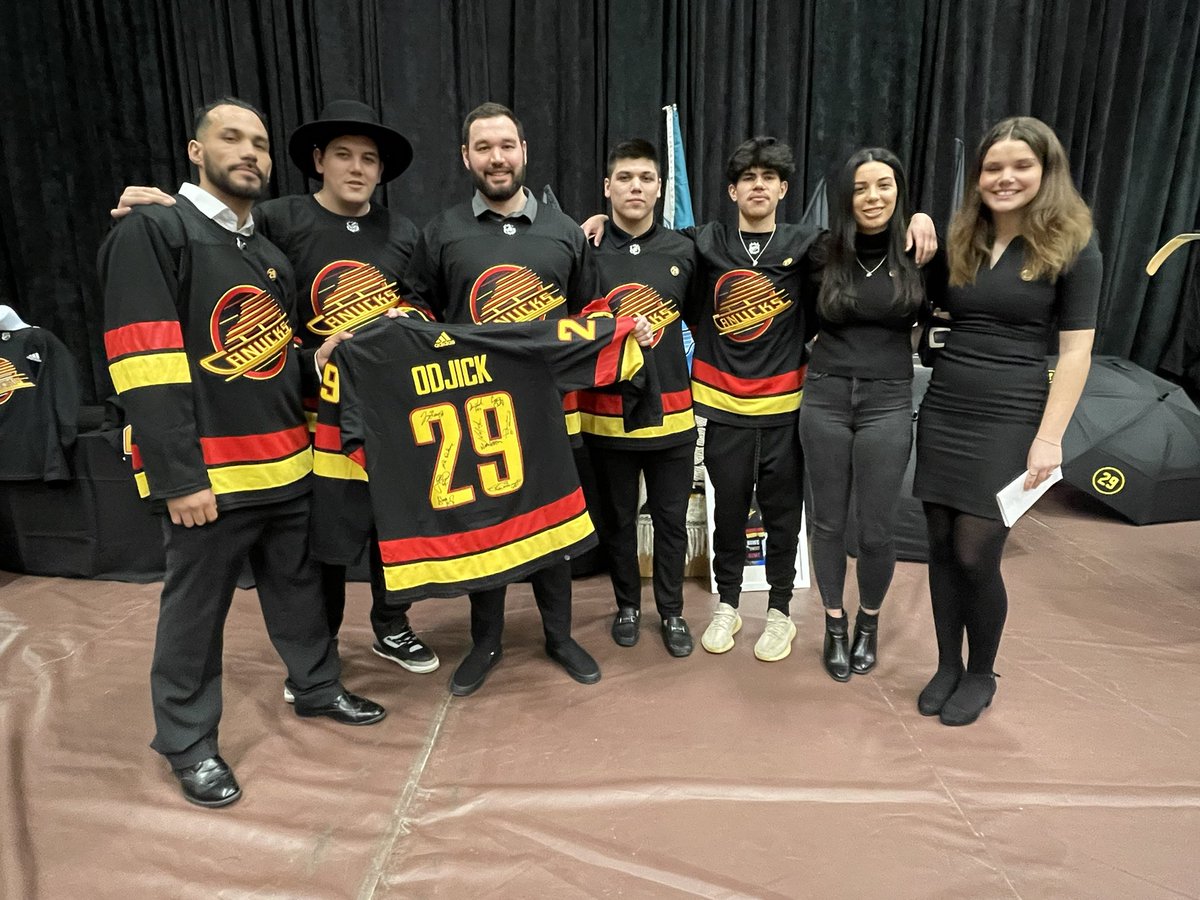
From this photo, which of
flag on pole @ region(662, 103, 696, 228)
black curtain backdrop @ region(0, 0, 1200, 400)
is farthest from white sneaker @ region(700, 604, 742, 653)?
black curtain backdrop @ region(0, 0, 1200, 400)

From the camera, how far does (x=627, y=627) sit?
2254 millimetres

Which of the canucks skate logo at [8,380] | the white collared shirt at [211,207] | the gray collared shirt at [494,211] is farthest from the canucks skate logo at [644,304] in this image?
the canucks skate logo at [8,380]

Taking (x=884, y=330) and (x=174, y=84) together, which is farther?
(x=174, y=84)

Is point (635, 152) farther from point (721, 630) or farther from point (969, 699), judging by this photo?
point (969, 699)

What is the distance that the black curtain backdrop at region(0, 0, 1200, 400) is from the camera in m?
3.36

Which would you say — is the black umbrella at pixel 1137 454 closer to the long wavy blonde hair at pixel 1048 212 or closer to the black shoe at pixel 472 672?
the long wavy blonde hair at pixel 1048 212

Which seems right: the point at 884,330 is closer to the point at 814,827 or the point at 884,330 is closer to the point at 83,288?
the point at 814,827

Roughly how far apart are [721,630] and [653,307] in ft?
3.34

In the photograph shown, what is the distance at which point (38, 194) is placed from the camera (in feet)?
11.8

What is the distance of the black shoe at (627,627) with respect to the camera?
2.24 metres

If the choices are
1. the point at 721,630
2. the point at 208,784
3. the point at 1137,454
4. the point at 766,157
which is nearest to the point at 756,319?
the point at 766,157

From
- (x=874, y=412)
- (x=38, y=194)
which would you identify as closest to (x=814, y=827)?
(x=874, y=412)

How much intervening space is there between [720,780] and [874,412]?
0.98 metres

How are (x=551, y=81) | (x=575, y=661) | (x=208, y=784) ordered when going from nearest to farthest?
(x=208, y=784) < (x=575, y=661) < (x=551, y=81)
